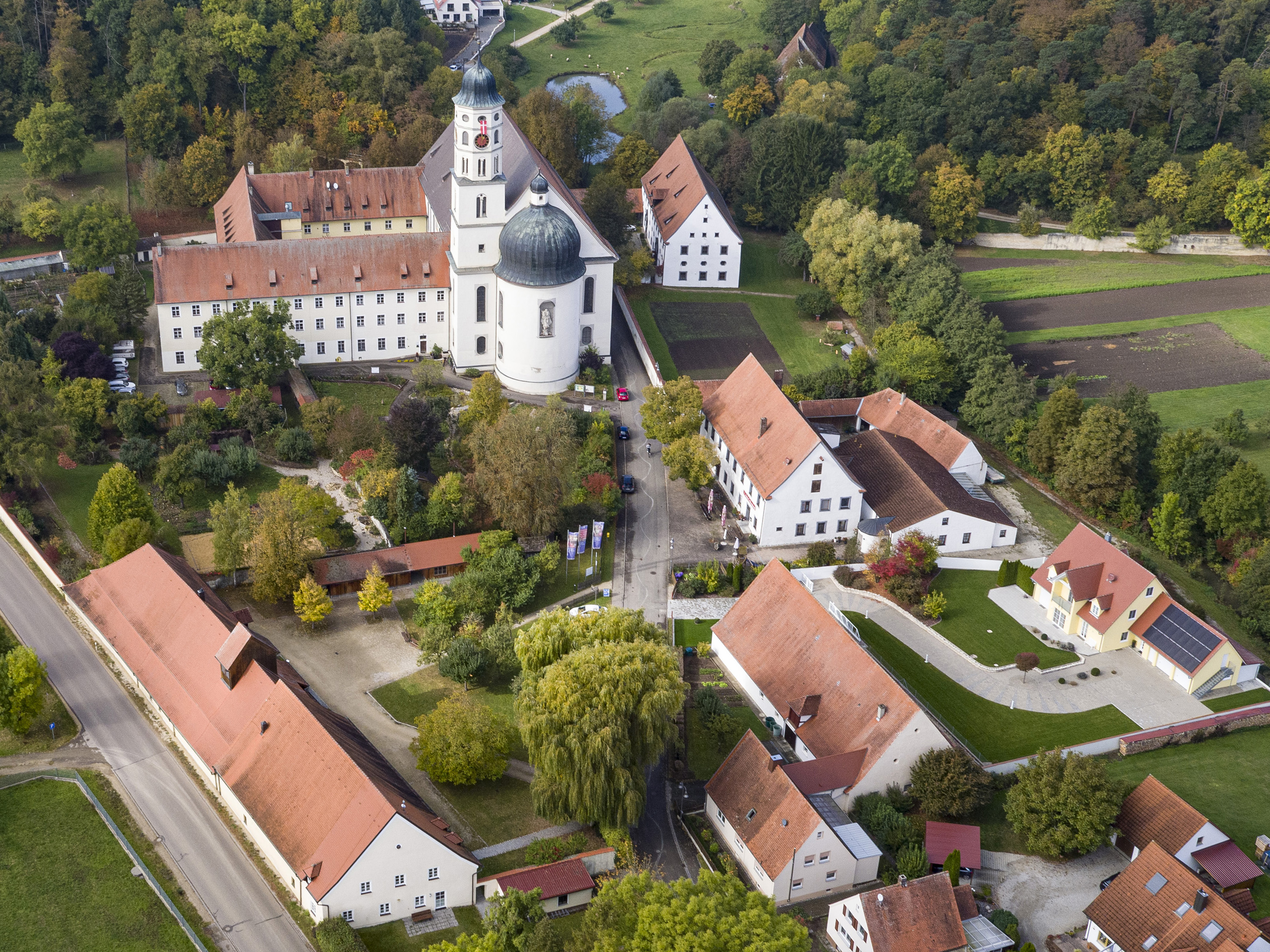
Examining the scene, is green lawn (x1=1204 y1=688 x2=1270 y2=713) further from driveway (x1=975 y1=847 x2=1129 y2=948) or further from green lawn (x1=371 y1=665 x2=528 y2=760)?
green lawn (x1=371 y1=665 x2=528 y2=760)

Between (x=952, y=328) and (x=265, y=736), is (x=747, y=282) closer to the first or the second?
(x=952, y=328)

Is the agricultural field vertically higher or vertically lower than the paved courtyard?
higher

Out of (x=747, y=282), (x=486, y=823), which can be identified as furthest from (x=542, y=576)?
(x=747, y=282)

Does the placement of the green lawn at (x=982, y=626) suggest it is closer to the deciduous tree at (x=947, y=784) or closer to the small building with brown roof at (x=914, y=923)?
the deciduous tree at (x=947, y=784)

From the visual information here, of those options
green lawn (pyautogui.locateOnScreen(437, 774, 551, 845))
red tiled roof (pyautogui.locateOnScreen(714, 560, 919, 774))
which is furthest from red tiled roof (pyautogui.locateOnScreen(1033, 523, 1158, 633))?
green lawn (pyautogui.locateOnScreen(437, 774, 551, 845))

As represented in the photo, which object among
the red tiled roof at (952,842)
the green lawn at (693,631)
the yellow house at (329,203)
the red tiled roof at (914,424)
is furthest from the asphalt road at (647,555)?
the yellow house at (329,203)

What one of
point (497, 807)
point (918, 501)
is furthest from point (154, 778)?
point (918, 501)

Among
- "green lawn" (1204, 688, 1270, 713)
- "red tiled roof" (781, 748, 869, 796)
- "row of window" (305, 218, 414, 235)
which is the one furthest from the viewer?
"row of window" (305, 218, 414, 235)
